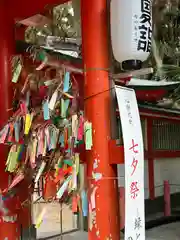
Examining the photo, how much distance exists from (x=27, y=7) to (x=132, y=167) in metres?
1.41

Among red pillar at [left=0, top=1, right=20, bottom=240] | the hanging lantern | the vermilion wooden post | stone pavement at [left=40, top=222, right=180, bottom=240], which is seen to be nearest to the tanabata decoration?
red pillar at [left=0, top=1, right=20, bottom=240]

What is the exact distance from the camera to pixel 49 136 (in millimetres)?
1859

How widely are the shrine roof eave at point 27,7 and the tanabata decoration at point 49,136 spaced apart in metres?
0.44

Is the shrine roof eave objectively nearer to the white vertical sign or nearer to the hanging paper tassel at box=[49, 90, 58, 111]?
the hanging paper tassel at box=[49, 90, 58, 111]

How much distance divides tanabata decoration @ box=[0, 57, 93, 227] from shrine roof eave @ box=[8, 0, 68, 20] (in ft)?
1.44

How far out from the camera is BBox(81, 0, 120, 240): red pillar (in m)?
1.71

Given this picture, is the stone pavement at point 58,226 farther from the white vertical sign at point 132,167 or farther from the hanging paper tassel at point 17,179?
the white vertical sign at point 132,167

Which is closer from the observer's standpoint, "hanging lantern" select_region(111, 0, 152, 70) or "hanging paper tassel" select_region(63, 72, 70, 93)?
"hanging lantern" select_region(111, 0, 152, 70)

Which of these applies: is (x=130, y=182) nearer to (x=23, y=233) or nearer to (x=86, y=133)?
(x=86, y=133)

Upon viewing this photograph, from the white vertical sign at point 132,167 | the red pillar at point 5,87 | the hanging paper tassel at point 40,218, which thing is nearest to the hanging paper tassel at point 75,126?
the white vertical sign at point 132,167

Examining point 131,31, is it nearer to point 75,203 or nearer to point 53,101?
point 53,101

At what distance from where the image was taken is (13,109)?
2289 millimetres

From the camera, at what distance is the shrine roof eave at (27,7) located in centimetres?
223

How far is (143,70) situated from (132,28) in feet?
0.71
